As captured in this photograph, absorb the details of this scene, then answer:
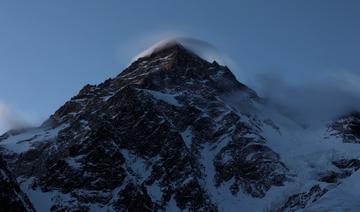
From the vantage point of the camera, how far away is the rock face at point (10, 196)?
5177 inches

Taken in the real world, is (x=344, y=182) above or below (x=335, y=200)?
above

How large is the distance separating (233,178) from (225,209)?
16870 millimetres

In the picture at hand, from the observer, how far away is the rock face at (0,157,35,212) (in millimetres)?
131500

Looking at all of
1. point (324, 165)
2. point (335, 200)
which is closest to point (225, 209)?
point (324, 165)

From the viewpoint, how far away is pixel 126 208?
172 metres

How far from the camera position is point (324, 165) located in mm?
199250

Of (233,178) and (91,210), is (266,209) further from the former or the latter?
(91,210)

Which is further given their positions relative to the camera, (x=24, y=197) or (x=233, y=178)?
(x=233, y=178)

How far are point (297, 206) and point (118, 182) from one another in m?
43.2

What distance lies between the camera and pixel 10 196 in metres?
134

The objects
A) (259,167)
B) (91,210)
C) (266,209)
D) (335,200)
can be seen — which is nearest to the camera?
(335,200)

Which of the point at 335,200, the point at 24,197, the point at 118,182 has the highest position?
the point at 118,182

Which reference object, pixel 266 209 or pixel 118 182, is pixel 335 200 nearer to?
pixel 266 209

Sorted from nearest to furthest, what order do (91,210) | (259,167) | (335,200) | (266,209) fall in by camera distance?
(335,200)
(91,210)
(266,209)
(259,167)
